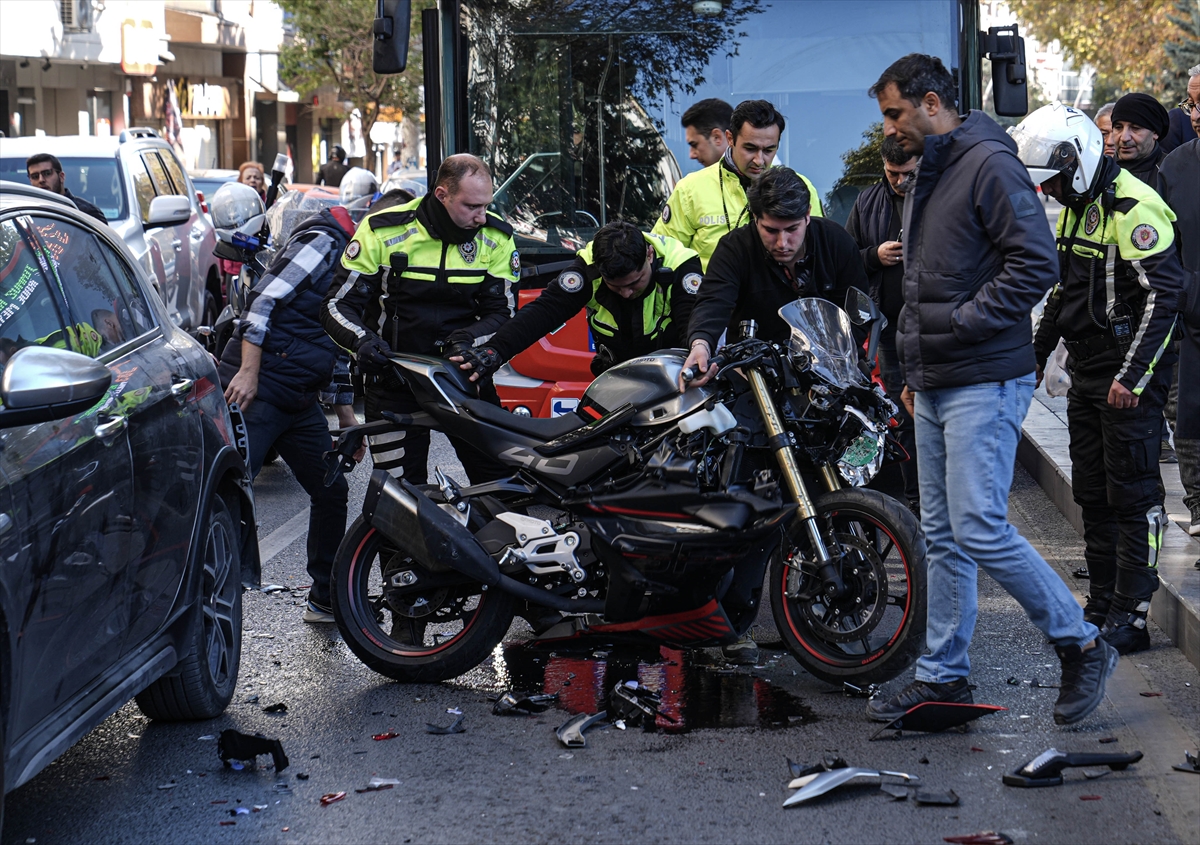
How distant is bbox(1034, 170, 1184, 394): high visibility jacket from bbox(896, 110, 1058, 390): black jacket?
965 mm

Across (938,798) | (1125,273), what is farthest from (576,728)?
(1125,273)

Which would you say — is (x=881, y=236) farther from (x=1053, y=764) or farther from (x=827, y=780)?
(x=827, y=780)

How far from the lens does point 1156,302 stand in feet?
18.6

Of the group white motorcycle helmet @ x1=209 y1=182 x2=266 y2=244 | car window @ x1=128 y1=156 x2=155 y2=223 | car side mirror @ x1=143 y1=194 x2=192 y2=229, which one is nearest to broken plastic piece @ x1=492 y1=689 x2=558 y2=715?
car side mirror @ x1=143 y1=194 x2=192 y2=229

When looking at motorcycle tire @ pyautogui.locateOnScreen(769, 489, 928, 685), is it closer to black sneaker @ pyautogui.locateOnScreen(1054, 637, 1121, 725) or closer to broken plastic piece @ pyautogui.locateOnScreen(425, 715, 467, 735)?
black sneaker @ pyautogui.locateOnScreen(1054, 637, 1121, 725)

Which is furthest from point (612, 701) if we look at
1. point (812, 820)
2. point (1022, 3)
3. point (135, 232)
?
point (1022, 3)

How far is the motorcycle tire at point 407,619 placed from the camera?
5586 mm

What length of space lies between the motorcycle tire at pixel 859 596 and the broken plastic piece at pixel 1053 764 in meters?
0.76

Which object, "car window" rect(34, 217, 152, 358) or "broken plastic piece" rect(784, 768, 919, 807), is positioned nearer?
"broken plastic piece" rect(784, 768, 919, 807)

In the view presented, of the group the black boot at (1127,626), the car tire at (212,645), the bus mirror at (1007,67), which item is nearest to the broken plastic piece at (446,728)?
the car tire at (212,645)

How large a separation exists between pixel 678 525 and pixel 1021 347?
122 cm

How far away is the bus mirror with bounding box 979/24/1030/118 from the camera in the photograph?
8.56 metres

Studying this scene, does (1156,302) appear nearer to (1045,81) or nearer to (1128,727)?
(1128,727)

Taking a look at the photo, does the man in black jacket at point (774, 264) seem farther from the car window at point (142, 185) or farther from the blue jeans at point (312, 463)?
the car window at point (142, 185)
